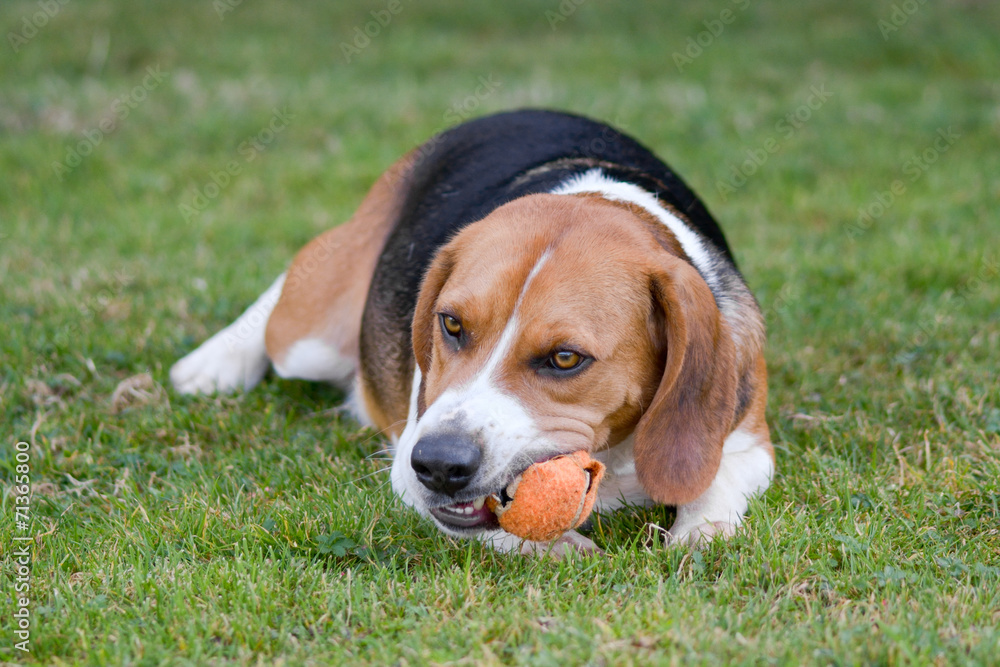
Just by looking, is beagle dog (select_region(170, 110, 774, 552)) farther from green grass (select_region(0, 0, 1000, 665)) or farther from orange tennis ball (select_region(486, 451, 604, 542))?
green grass (select_region(0, 0, 1000, 665))

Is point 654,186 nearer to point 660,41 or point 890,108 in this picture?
point 890,108

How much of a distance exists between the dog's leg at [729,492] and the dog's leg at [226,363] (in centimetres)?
258

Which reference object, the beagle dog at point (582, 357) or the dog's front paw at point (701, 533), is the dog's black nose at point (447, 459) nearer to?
the beagle dog at point (582, 357)

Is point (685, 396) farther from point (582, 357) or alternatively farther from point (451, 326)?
point (451, 326)

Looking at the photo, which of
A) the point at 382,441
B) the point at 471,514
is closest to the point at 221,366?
the point at 382,441

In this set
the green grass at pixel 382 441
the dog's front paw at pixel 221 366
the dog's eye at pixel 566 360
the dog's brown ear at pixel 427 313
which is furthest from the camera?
the dog's front paw at pixel 221 366

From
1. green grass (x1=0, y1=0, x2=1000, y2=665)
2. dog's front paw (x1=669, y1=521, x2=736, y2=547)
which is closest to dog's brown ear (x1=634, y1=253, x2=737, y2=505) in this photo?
dog's front paw (x1=669, y1=521, x2=736, y2=547)

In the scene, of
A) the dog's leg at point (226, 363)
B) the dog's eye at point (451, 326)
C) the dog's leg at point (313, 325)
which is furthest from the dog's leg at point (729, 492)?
the dog's leg at point (226, 363)

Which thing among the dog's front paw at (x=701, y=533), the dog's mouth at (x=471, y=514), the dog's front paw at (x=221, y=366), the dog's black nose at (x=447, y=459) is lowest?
the dog's front paw at (x=221, y=366)

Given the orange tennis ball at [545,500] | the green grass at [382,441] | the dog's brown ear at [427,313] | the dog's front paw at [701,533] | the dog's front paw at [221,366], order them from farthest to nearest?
the dog's front paw at [221,366] < the dog's brown ear at [427,313] < the dog's front paw at [701,533] < the orange tennis ball at [545,500] < the green grass at [382,441]

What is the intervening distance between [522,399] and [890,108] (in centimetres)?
828

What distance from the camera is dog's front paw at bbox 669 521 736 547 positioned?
3.46 m

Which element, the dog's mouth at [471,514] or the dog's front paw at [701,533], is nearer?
the dog's mouth at [471,514]

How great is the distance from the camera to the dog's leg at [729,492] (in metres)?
3.53
